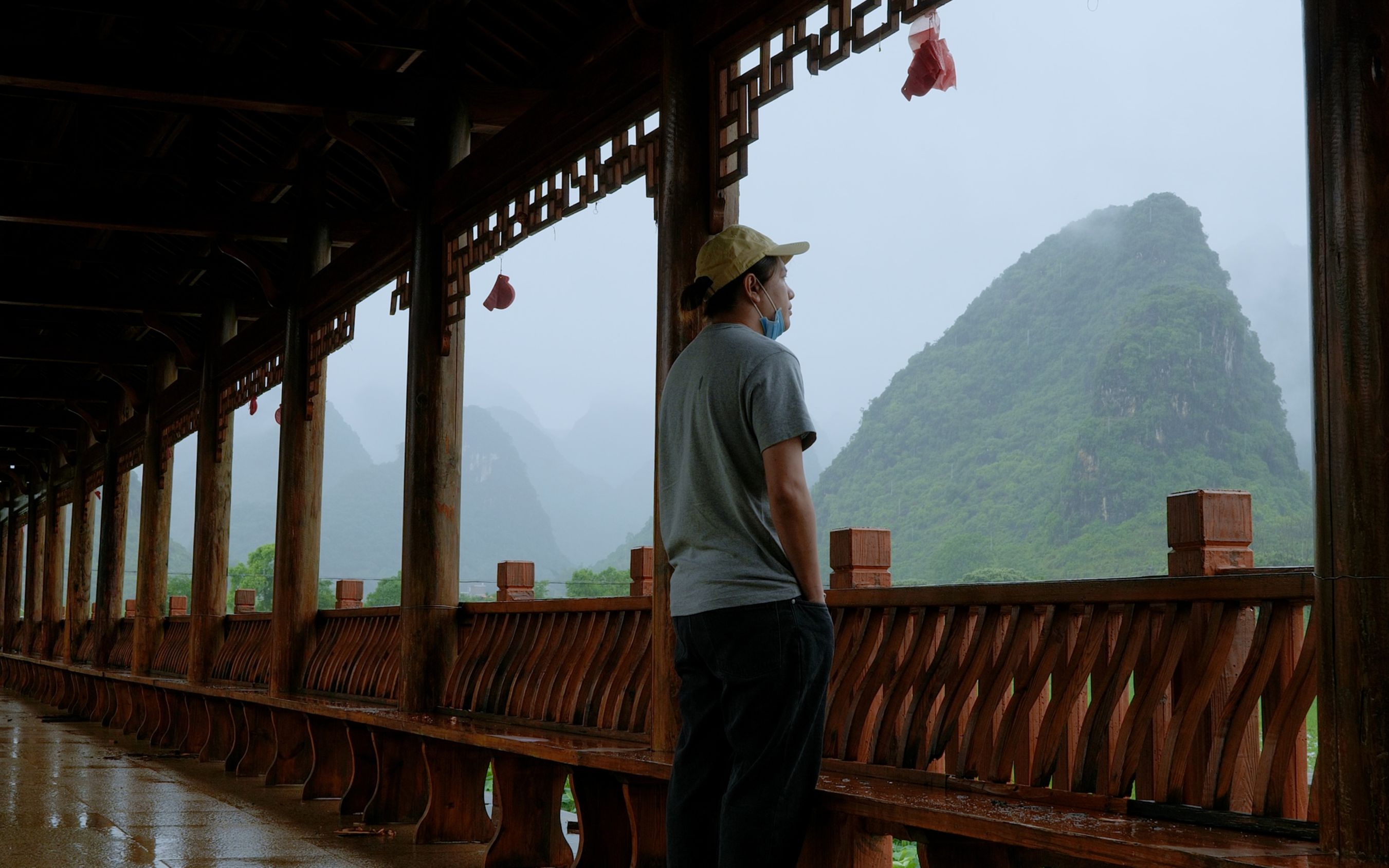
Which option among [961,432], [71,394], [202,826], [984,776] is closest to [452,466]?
[202,826]

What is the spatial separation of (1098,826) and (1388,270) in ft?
3.52

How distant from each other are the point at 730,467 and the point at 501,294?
3.72m

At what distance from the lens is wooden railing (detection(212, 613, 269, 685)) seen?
895 centimetres

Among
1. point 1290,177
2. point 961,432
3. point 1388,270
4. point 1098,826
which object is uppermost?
point 1290,177

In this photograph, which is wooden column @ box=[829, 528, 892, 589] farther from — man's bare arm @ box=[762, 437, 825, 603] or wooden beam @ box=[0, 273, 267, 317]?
wooden beam @ box=[0, 273, 267, 317]

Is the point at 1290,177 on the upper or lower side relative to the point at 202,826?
upper

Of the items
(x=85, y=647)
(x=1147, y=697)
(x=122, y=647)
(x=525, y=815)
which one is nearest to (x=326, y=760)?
(x=525, y=815)

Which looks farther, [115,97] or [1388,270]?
[115,97]

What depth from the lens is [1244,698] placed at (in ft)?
8.20

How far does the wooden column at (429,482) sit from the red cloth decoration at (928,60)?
316cm

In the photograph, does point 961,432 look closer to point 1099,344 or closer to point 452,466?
point 1099,344

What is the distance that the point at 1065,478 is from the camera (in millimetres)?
43875

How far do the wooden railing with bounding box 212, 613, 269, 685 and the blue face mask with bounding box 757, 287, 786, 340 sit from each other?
649 cm

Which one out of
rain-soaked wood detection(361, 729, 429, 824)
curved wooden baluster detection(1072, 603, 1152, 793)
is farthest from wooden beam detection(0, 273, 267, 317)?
curved wooden baluster detection(1072, 603, 1152, 793)
